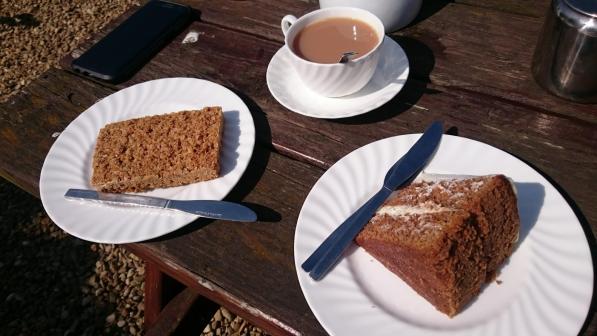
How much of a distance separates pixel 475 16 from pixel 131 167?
47.4 inches

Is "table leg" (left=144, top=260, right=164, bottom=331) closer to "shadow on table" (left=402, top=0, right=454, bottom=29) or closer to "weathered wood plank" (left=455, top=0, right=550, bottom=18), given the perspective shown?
"shadow on table" (left=402, top=0, right=454, bottom=29)

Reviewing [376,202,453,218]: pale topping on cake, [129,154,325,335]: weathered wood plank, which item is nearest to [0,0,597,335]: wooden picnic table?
[129,154,325,335]: weathered wood plank

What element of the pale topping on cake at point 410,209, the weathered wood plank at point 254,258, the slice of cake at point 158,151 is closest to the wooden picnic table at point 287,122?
the weathered wood plank at point 254,258

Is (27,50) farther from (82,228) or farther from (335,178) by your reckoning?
(335,178)

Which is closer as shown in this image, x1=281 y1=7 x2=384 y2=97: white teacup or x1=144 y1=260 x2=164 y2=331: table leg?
x1=281 y1=7 x2=384 y2=97: white teacup

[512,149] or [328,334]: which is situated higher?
[512,149]

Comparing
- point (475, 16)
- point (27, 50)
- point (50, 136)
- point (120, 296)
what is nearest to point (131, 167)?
point (50, 136)

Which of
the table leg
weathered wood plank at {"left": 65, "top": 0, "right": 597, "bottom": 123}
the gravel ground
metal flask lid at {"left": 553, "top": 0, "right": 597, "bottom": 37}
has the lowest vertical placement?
the gravel ground

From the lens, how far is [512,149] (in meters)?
1.11

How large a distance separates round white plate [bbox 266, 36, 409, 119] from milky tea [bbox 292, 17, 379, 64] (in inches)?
1.9

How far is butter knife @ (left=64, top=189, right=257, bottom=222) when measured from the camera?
3.39ft

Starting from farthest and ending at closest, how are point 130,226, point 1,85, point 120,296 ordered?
point 1,85
point 120,296
point 130,226

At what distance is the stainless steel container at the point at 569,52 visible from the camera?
1.01 m

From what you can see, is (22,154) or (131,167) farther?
(22,154)
